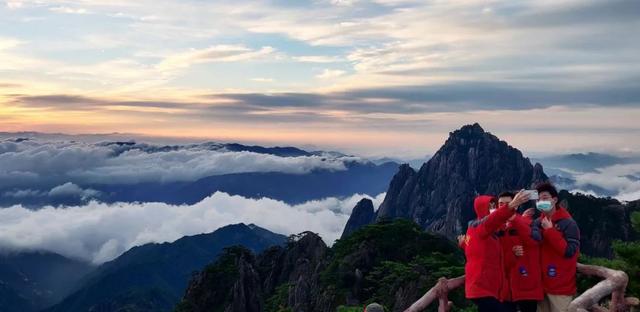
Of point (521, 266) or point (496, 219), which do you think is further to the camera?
point (521, 266)

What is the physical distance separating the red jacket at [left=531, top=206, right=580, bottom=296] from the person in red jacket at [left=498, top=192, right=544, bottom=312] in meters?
0.14

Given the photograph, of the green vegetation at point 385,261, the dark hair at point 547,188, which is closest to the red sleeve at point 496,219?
the dark hair at point 547,188

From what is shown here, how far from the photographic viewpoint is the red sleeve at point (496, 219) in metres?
9.31

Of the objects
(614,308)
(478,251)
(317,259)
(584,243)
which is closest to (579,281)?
(614,308)

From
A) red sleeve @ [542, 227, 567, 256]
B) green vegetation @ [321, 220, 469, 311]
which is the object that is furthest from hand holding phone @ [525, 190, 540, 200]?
green vegetation @ [321, 220, 469, 311]

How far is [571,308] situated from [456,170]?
15182 centimetres

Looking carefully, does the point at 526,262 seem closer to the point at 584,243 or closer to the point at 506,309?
the point at 506,309

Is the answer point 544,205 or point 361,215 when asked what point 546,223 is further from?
point 361,215

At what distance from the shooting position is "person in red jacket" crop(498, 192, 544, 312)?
33.0ft

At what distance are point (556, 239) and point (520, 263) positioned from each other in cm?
72

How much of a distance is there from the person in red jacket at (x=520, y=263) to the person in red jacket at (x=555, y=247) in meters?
0.15

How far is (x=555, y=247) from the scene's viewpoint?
986 cm

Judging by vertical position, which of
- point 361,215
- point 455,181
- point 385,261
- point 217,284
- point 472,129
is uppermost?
point 472,129

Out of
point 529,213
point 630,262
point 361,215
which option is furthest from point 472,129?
point 529,213
